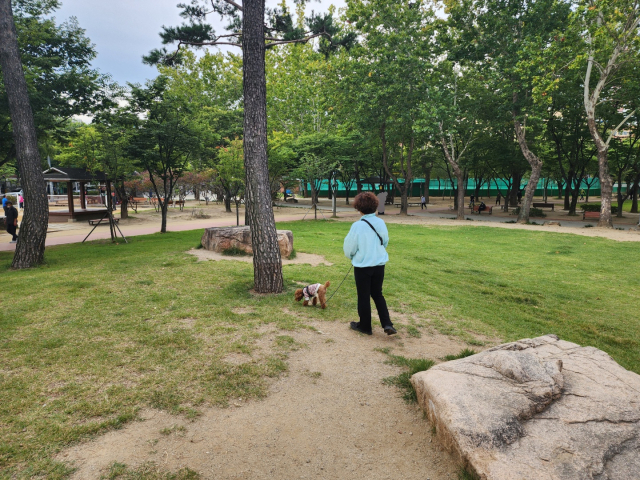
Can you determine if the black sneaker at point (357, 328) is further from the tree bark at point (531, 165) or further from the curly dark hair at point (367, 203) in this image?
the tree bark at point (531, 165)

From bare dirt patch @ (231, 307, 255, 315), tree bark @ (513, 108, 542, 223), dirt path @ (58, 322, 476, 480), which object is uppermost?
tree bark @ (513, 108, 542, 223)

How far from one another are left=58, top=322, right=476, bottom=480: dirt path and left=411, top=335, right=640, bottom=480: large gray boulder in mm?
283

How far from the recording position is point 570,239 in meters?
13.5

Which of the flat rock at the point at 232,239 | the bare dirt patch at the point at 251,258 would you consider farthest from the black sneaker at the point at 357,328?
the flat rock at the point at 232,239

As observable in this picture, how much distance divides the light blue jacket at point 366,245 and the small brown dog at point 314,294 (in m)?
1.31

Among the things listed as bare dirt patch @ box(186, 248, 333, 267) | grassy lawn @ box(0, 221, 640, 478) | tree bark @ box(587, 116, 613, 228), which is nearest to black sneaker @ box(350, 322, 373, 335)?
grassy lawn @ box(0, 221, 640, 478)

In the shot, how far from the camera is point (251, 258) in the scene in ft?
29.9

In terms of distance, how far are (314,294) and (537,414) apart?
3439 mm

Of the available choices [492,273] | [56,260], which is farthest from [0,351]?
[492,273]

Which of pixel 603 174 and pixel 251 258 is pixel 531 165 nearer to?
pixel 603 174

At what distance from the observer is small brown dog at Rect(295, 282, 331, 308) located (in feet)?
17.9

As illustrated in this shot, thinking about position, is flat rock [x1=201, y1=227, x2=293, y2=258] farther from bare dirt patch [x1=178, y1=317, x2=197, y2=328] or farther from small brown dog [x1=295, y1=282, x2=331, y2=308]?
bare dirt patch [x1=178, y1=317, x2=197, y2=328]

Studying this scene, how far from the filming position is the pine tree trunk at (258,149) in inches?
230

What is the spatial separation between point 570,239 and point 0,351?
1598 cm
